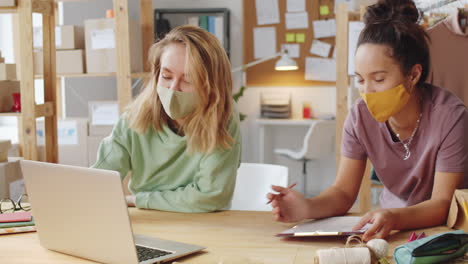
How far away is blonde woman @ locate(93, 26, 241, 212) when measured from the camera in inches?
62.6

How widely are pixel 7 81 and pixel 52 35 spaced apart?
0.36 m

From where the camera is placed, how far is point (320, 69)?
5602 millimetres

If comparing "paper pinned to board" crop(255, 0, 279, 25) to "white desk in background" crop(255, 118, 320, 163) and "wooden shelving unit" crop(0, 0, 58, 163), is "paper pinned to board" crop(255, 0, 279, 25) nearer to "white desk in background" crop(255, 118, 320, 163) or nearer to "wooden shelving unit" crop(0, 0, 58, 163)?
"white desk in background" crop(255, 118, 320, 163)

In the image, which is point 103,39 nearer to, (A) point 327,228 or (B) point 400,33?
(B) point 400,33

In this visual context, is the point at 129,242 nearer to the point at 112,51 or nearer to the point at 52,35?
the point at 52,35

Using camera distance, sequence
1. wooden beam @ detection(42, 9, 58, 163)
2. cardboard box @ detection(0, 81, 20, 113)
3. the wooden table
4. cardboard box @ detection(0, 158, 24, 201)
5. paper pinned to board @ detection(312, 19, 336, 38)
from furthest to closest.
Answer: paper pinned to board @ detection(312, 19, 336, 38) → cardboard box @ detection(0, 81, 20, 113) → wooden beam @ detection(42, 9, 58, 163) → cardboard box @ detection(0, 158, 24, 201) → the wooden table

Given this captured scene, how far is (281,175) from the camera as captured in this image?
1.97 meters

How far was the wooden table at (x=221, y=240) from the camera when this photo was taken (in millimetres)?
1179

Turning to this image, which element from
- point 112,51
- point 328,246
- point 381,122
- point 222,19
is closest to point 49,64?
point 112,51

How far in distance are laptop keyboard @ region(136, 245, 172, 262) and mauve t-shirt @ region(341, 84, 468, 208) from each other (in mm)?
666

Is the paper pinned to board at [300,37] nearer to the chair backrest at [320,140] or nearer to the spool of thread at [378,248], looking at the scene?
the chair backrest at [320,140]

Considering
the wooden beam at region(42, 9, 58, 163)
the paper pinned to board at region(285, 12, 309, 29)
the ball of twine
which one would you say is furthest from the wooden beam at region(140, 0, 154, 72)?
the ball of twine

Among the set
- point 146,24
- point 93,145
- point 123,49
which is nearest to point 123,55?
point 123,49

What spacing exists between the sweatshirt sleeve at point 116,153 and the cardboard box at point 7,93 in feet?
4.71
